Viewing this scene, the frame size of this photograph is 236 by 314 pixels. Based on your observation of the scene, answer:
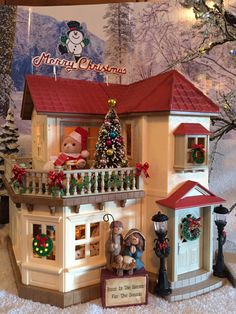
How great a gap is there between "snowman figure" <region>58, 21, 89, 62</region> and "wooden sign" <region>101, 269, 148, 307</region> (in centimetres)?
570

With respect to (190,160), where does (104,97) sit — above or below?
above

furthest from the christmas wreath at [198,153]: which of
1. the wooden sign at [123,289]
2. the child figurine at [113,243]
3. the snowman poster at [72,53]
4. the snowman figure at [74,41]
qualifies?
the snowman figure at [74,41]

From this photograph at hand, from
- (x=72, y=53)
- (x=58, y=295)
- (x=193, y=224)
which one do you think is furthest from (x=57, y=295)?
(x=72, y=53)

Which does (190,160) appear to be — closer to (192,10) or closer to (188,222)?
(188,222)

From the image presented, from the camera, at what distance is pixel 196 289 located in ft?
17.5

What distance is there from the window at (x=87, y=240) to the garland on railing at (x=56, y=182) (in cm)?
76

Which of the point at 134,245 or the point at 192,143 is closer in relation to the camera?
the point at 134,245

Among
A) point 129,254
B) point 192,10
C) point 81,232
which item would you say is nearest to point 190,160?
point 129,254

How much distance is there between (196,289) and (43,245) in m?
2.82

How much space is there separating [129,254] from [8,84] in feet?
18.6

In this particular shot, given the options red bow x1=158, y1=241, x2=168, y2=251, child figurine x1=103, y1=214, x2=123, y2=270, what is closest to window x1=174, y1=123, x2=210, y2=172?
red bow x1=158, y1=241, x2=168, y2=251

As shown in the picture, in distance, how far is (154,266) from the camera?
5.69 m

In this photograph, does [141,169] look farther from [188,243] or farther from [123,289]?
[123,289]

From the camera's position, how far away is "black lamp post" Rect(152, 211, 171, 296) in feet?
16.6
